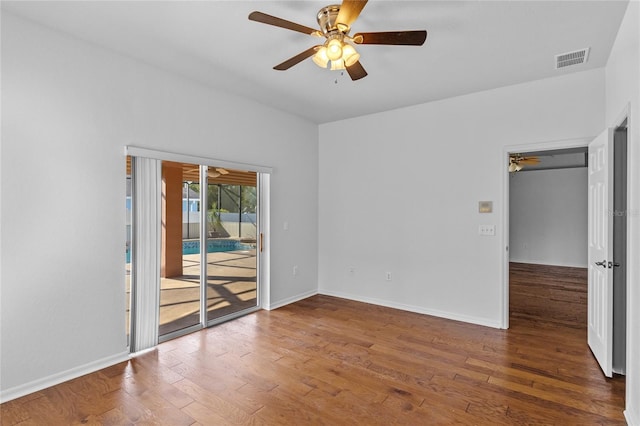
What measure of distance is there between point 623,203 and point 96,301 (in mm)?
4749

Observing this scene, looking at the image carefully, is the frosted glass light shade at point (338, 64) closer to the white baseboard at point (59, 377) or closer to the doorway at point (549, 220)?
the white baseboard at point (59, 377)

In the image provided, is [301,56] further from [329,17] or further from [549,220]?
[549,220]

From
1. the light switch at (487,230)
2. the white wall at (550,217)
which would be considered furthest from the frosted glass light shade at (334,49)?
the white wall at (550,217)

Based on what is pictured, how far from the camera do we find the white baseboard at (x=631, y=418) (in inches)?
77.7

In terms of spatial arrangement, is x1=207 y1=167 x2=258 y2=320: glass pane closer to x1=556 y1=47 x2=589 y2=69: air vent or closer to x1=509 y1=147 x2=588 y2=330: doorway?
x1=556 y1=47 x2=589 y2=69: air vent

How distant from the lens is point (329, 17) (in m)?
2.27

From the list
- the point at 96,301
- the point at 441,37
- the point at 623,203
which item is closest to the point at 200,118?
the point at 96,301

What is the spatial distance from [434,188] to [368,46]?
2.25 metres

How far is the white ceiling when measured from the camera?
2.38m

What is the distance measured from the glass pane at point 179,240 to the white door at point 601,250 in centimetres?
409

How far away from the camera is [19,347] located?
2480 mm

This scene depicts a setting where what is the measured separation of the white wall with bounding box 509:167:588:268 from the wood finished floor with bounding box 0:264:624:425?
4.88 m

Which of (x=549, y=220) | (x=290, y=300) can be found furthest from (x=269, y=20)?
(x=549, y=220)

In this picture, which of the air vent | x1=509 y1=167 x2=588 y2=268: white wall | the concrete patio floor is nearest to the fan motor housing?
the air vent
